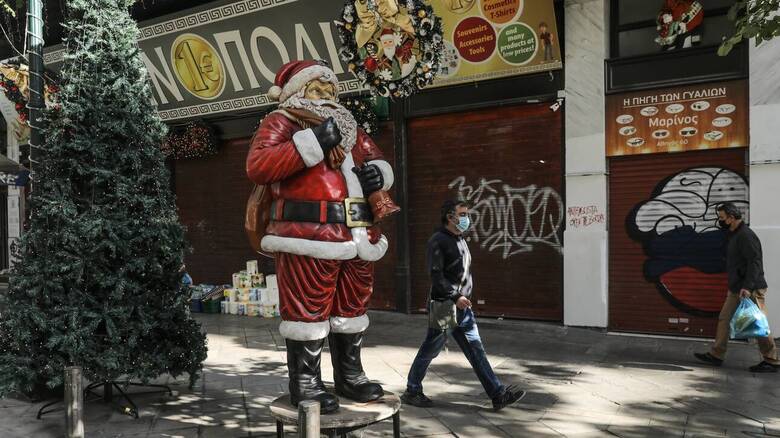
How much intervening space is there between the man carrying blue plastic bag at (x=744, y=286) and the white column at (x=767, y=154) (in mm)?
1259

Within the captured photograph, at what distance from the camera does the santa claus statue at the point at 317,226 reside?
12.1 feet

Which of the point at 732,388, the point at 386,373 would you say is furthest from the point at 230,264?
the point at 732,388

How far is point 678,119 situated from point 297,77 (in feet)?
19.4

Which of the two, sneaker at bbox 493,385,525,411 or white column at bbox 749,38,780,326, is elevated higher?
white column at bbox 749,38,780,326

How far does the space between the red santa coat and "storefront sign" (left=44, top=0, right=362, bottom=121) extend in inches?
266

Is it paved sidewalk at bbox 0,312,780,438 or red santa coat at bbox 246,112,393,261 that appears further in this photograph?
paved sidewalk at bbox 0,312,780,438

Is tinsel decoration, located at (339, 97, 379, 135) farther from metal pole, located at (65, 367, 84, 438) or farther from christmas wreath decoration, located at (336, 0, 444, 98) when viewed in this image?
metal pole, located at (65, 367, 84, 438)

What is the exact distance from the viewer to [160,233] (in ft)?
16.6

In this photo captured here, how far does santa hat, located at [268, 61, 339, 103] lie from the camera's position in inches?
154

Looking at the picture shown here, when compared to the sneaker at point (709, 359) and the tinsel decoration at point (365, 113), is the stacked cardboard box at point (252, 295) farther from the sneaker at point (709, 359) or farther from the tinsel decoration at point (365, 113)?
the sneaker at point (709, 359)

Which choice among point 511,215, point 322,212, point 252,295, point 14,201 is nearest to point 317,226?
point 322,212

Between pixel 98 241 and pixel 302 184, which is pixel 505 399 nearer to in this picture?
pixel 302 184

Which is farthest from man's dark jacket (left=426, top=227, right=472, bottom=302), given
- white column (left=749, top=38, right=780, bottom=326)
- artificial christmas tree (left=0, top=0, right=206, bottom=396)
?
white column (left=749, top=38, right=780, bottom=326)

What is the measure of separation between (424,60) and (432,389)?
3128mm
